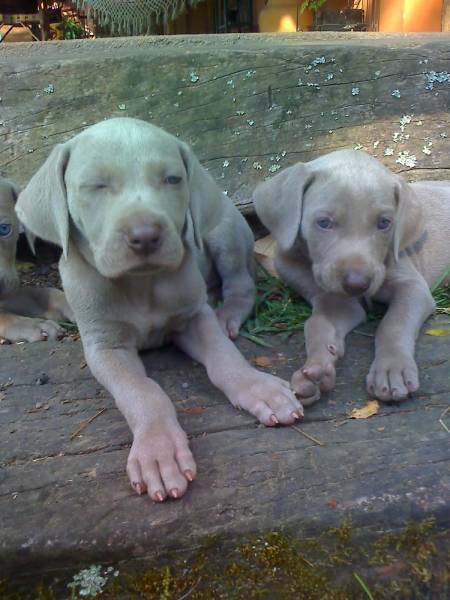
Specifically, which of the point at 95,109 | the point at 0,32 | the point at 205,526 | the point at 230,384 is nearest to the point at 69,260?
the point at 230,384

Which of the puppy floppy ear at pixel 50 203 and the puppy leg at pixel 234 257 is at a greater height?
the puppy floppy ear at pixel 50 203

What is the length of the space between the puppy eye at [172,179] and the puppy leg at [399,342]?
1168 millimetres

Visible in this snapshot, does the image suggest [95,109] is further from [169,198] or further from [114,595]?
[114,595]

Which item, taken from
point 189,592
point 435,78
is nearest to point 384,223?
point 435,78

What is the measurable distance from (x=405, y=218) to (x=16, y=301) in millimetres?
2465

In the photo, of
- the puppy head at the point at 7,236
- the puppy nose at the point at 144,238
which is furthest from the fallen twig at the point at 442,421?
Answer: the puppy head at the point at 7,236

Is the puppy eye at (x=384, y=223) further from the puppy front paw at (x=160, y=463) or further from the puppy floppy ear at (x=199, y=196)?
the puppy front paw at (x=160, y=463)

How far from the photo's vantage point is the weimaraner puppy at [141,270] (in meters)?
2.55

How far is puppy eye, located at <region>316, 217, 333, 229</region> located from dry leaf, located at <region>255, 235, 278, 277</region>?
99 centimetres

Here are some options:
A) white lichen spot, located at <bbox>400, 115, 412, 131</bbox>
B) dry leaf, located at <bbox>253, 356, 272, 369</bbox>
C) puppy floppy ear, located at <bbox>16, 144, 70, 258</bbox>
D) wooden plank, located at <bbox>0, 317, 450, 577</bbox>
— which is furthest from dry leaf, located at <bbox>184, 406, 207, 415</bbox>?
white lichen spot, located at <bbox>400, 115, 412, 131</bbox>

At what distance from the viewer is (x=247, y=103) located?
4.78 meters

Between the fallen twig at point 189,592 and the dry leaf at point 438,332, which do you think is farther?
the dry leaf at point 438,332

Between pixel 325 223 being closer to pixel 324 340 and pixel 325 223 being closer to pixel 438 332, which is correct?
pixel 324 340

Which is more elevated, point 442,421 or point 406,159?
point 406,159
